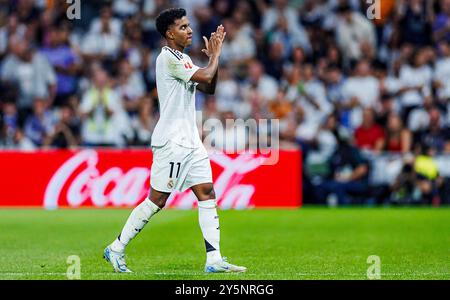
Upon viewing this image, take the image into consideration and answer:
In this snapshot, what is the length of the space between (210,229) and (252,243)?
137 inches

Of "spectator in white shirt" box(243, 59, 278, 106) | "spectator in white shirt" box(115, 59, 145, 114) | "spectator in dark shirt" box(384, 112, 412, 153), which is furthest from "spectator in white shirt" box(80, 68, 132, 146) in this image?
"spectator in dark shirt" box(384, 112, 412, 153)

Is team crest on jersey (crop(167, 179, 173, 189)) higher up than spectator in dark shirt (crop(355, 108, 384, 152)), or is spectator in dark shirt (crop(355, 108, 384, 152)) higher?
team crest on jersey (crop(167, 179, 173, 189))

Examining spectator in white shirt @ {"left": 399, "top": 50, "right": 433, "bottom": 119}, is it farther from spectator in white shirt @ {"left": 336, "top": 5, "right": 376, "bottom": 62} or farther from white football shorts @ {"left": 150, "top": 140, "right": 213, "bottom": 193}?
white football shorts @ {"left": 150, "top": 140, "right": 213, "bottom": 193}

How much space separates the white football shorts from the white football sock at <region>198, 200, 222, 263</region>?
0.85 feet

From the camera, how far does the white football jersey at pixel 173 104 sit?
35.0 ft

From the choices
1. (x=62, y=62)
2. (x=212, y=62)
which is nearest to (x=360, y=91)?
(x=62, y=62)

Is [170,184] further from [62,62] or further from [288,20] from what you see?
[288,20]

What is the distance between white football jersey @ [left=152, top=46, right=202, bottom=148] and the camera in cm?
1067

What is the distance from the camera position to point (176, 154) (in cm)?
1069

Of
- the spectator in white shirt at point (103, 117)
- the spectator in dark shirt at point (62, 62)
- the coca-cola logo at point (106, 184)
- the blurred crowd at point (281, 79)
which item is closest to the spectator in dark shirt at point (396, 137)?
the blurred crowd at point (281, 79)

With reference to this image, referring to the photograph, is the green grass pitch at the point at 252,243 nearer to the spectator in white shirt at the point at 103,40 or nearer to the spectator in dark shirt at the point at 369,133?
the spectator in dark shirt at the point at 369,133
